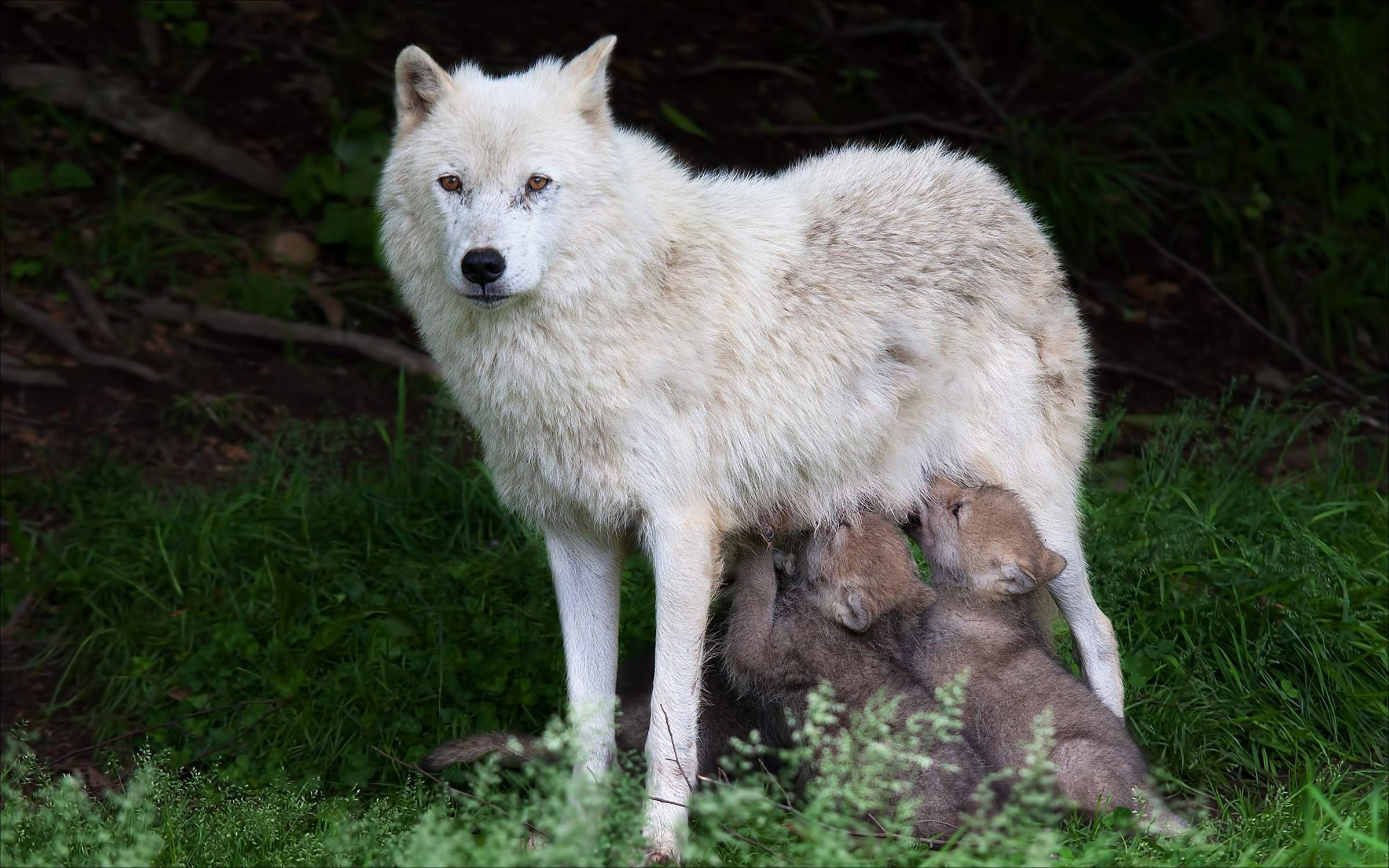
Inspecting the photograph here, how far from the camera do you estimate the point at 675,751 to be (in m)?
4.46

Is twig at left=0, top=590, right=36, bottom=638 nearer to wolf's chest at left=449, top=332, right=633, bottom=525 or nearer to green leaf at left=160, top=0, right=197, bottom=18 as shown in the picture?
wolf's chest at left=449, top=332, right=633, bottom=525

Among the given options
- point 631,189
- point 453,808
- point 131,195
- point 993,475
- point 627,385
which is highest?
point 631,189

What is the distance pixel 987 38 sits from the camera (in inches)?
420

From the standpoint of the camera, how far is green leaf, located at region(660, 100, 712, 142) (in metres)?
9.35

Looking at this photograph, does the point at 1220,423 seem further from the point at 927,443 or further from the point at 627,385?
the point at 627,385

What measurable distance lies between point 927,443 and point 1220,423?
10.9 feet

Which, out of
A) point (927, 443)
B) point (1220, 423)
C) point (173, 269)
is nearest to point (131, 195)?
point (173, 269)

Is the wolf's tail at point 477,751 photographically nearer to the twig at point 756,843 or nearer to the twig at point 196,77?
the twig at point 756,843

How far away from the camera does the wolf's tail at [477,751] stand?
5.03 m

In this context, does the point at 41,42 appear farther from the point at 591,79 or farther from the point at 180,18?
the point at 591,79

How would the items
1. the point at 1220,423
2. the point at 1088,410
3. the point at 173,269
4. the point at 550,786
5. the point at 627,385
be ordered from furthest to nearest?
the point at 173,269 < the point at 1220,423 < the point at 1088,410 < the point at 627,385 < the point at 550,786

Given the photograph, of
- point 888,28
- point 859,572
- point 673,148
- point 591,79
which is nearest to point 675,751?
point 859,572

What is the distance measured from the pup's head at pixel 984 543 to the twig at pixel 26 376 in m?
5.34

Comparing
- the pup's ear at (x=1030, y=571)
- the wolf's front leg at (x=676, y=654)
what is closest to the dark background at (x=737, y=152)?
the wolf's front leg at (x=676, y=654)
